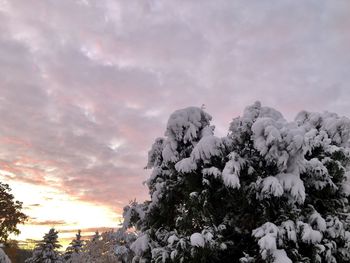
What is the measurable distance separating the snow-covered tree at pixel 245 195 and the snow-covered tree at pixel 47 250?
3233 cm

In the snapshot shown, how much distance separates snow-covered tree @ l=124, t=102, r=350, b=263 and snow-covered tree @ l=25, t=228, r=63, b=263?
32329mm

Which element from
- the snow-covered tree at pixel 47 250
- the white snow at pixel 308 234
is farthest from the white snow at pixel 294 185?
the snow-covered tree at pixel 47 250

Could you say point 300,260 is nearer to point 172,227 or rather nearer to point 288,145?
point 288,145

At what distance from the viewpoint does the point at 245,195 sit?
441 inches

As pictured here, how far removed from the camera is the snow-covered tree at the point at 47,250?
41875 millimetres

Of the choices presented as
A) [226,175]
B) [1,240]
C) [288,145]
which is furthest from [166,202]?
[1,240]

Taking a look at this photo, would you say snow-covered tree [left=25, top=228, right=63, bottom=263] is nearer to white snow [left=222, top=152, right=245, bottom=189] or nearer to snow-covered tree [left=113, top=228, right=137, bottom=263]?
snow-covered tree [left=113, top=228, right=137, bottom=263]

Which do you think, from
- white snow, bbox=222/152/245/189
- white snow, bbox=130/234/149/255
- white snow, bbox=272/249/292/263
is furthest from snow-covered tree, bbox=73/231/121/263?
white snow, bbox=272/249/292/263

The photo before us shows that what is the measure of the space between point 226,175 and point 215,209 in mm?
1566

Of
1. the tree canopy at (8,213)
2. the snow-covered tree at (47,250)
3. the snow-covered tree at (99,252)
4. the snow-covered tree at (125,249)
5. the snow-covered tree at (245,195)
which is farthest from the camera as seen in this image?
the snow-covered tree at (99,252)

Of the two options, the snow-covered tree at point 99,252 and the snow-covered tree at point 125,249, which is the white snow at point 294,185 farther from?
the snow-covered tree at point 99,252

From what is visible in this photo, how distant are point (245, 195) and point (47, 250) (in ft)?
120

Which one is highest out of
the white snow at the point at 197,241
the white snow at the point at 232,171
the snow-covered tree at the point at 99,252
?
the snow-covered tree at the point at 99,252

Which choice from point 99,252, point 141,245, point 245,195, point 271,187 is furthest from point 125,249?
point 99,252
